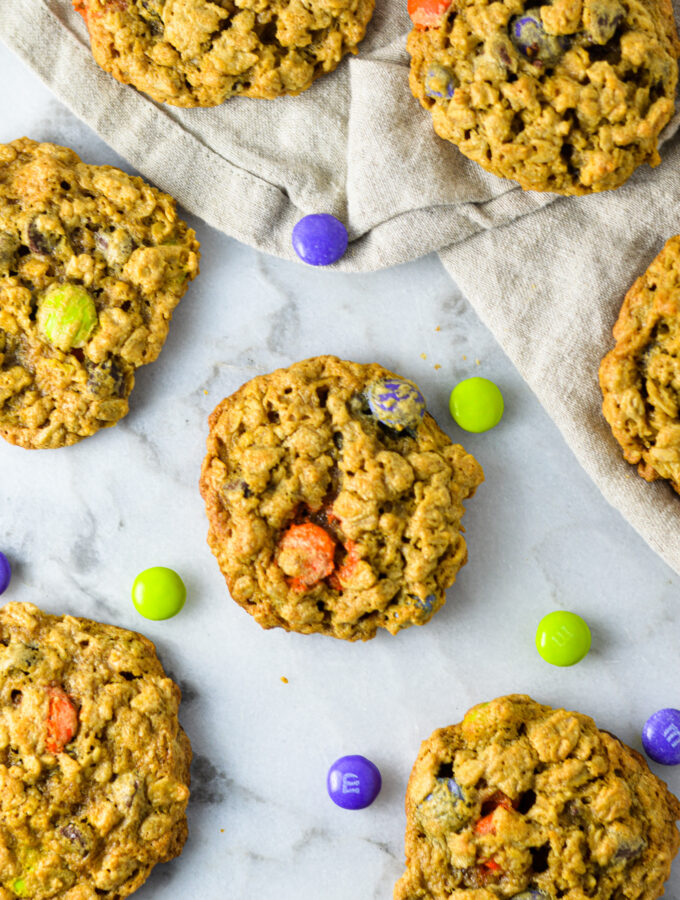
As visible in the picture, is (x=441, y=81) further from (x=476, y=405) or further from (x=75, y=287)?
(x=75, y=287)

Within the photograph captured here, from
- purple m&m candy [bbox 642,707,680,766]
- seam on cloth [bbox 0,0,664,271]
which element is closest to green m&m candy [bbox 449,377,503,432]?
seam on cloth [bbox 0,0,664,271]

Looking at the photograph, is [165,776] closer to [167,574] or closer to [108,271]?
[167,574]

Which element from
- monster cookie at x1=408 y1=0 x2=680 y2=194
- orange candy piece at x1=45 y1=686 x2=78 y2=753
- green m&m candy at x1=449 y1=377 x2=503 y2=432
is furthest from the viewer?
green m&m candy at x1=449 y1=377 x2=503 y2=432

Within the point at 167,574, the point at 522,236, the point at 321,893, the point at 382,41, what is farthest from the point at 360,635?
the point at 382,41

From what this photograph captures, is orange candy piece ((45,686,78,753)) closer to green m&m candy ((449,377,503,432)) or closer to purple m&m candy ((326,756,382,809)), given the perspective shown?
purple m&m candy ((326,756,382,809))

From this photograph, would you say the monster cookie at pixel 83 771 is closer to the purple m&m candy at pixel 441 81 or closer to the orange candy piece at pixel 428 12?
the purple m&m candy at pixel 441 81

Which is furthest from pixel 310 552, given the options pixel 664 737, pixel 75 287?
pixel 664 737
